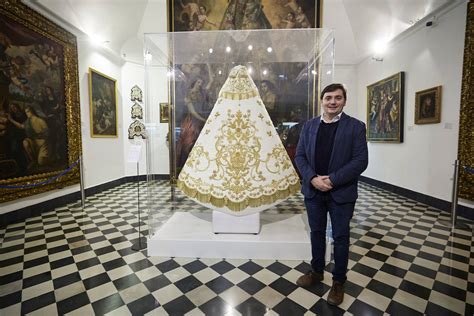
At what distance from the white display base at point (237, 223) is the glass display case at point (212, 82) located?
0.30 m

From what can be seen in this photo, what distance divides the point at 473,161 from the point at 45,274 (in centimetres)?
666

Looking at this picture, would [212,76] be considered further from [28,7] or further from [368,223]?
[368,223]

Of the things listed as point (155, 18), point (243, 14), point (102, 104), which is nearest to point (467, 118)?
point (243, 14)

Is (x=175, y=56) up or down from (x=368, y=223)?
up

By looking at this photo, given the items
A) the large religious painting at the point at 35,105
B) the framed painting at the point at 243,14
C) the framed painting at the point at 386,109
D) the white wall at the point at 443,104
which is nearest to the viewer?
the large religious painting at the point at 35,105

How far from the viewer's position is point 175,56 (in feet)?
13.6

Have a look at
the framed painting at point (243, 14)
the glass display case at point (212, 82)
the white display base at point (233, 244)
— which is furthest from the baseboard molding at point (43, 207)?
the framed painting at point (243, 14)

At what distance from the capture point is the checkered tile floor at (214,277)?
2031 mm

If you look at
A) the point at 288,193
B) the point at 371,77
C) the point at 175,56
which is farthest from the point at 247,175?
the point at 371,77

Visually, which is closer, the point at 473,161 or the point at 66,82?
the point at 473,161

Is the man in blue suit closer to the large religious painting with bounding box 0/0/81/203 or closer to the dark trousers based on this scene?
the dark trousers

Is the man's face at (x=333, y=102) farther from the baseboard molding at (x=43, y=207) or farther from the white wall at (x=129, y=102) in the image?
the white wall at (x=129, y=102)

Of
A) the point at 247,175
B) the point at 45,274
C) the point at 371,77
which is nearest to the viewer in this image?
the point at 45,274

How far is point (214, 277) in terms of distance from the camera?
246 cm
